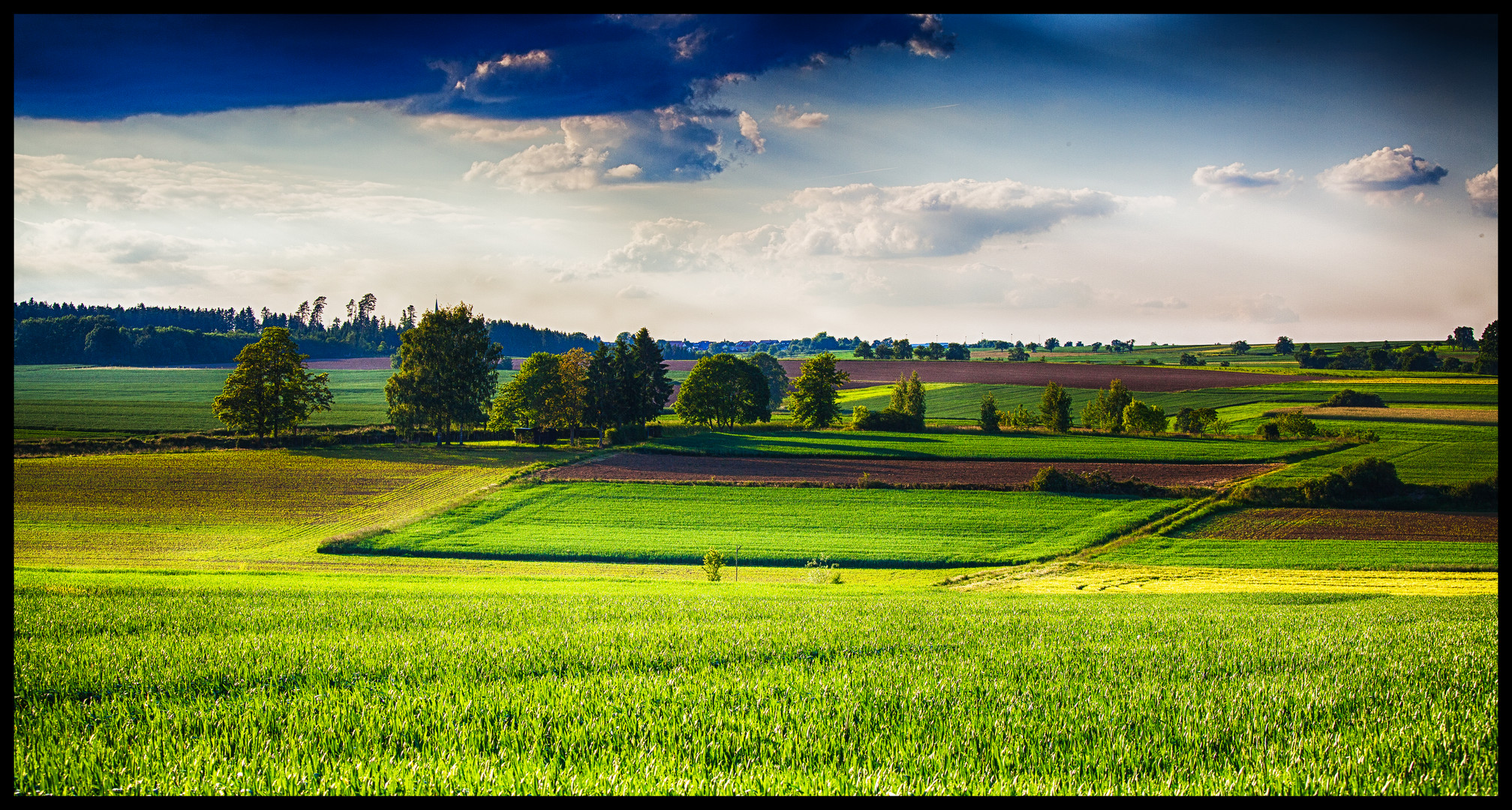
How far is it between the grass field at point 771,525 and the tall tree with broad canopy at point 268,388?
22509 mm

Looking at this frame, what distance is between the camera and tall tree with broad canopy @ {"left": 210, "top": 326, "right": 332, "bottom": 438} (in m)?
55.2

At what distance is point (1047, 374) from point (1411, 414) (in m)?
40.0

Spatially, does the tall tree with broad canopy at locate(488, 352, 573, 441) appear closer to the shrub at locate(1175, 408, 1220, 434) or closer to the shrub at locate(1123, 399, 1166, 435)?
the shrub at locate(1123, 399, 1166, 435)

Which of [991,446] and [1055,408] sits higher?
[1055,408]

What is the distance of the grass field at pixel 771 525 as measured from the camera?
36312 mm

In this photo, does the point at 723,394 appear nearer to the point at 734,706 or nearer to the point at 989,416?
the point at 989,416

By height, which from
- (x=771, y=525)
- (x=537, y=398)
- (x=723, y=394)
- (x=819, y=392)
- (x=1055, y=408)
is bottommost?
(x=771, y=525)

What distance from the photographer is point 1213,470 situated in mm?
55500

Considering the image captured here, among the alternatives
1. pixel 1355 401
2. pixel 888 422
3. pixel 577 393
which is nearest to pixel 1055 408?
pixel 888 422

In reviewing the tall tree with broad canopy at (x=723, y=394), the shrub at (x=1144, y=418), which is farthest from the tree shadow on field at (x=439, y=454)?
the shrub at (x=1144, y=418)

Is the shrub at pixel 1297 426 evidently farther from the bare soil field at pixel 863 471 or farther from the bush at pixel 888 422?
the bush at pixel 888 422

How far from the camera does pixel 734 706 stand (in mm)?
5488

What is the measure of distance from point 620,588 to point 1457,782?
62.5 ft

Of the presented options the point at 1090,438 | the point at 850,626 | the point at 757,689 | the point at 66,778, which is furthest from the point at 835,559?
the point at 1090,438
